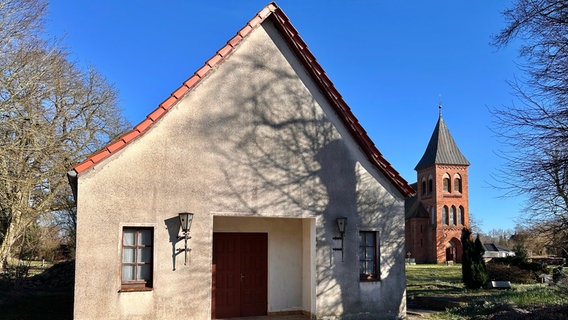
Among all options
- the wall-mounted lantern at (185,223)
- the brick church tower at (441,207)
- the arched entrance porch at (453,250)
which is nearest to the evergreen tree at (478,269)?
the wall-mounted lantern at (185,223)

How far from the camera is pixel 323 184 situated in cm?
1212

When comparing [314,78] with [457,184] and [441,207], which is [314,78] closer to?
[441,207]

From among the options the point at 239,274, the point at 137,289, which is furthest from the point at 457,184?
the point at 137,289

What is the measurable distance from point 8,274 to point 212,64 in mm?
15672

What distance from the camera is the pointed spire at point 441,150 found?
6631cm

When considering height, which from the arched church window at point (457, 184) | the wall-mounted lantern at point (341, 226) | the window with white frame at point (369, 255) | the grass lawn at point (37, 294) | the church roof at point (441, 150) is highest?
the church roof at point (441, 150)

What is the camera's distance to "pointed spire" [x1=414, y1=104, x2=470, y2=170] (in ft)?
218

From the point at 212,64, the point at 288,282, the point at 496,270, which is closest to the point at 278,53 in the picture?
the point at 212,64

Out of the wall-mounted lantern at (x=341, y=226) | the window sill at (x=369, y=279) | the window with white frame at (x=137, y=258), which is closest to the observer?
the window with white frame at (x=137, y=258)

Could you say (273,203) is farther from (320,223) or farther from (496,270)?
(496,270)

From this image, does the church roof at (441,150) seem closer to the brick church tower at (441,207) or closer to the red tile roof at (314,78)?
the brick church tower at (441,207)

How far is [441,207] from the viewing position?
65.1 m

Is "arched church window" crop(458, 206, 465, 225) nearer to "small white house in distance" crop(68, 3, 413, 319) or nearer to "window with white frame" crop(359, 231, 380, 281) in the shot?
"small white house in distance" crop(68, 3, 413, 319)

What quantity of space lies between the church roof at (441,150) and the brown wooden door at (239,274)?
187 feet
